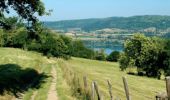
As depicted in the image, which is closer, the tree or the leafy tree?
the tree

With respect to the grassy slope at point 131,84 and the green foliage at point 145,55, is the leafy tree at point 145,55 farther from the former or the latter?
the grassy slope at point 131,84

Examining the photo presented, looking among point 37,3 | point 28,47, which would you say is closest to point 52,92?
point 37,3

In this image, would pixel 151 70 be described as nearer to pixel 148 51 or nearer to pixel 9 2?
pixel 148 51

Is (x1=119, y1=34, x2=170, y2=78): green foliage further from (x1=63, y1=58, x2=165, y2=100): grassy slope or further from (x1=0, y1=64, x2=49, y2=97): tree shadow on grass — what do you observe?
(x1=0, y1=64, x2=49, y2=97): tree shadow on grass

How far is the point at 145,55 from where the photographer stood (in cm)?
12838

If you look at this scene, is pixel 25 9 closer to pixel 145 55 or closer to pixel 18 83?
pixel 18 83

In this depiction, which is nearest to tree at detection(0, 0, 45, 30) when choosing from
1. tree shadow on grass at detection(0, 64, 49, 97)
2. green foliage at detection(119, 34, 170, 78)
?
tree shadow on grass at detection(0, 64, 49, 97)

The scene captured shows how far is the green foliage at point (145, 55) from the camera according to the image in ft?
413

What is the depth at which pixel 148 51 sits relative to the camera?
12850 cm

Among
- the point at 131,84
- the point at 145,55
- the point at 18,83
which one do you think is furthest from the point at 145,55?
the point at 18,83

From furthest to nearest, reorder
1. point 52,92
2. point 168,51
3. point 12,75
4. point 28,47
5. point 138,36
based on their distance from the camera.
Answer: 1. point 28,47
2. point 138,36
3. point 168,51
4. point 12,75
5. point 52,92

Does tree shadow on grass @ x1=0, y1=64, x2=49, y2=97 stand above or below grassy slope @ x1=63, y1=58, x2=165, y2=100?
above

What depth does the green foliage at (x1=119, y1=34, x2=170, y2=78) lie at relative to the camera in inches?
4958

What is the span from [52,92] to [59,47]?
10093cm
